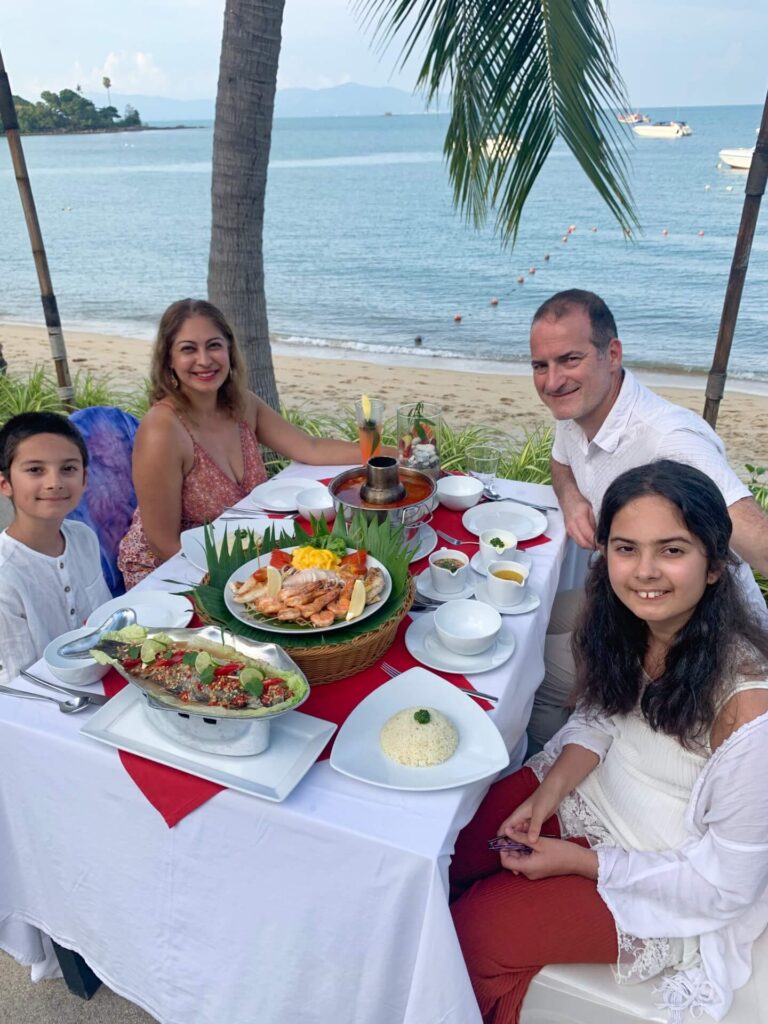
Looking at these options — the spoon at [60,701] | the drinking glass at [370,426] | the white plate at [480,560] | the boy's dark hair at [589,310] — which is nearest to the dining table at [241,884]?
the spoon at [60,701]

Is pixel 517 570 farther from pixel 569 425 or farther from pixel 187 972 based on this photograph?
pixel 187 972

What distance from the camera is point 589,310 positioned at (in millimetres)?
2568

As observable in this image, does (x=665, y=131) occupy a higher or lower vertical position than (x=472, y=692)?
higher

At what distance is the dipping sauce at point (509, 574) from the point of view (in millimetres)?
2109

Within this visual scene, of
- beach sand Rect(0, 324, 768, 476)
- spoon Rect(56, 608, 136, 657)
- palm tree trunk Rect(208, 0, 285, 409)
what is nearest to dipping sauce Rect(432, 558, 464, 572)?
spoon Rect(56, 608, 136, 657)

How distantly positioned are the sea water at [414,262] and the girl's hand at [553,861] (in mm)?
3041

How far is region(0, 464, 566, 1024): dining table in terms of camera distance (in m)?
1.30

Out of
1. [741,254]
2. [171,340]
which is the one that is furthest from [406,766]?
[741,254]

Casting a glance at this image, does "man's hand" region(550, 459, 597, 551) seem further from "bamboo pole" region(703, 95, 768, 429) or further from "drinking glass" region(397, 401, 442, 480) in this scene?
"bamboo pole" region(703, 95, 768, 429)

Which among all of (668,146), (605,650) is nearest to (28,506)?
(605,650)

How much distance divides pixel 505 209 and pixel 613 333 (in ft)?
6.34

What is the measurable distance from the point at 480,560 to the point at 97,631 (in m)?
1.17

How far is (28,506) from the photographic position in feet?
7.21

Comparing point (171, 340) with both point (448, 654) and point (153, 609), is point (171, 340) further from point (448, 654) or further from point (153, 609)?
point (448, 654)
